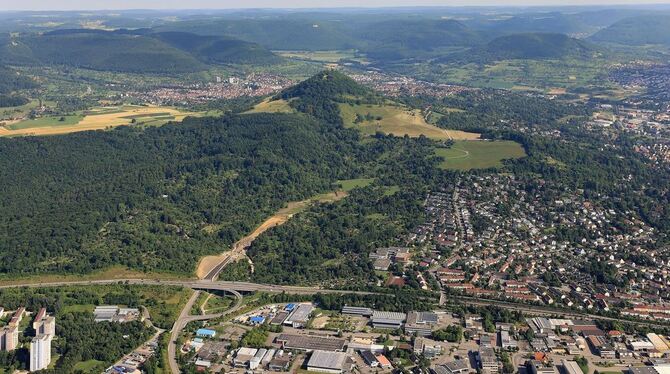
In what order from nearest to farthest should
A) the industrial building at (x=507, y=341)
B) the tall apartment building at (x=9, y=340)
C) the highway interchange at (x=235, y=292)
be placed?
the tall apartment building at (x=9, y=340) → the industrial building at (x=507, y=341) → the highway interchange at (x=235, y=292)

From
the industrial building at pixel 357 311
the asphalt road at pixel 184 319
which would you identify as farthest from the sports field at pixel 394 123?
the asphalt road at pixel 184 319

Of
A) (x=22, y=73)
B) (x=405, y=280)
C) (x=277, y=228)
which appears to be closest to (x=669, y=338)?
(x=405, y=280)

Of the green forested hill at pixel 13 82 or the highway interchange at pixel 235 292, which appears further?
the green forested hill at pixel 13 82

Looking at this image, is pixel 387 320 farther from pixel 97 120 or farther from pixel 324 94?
pixel 97 120

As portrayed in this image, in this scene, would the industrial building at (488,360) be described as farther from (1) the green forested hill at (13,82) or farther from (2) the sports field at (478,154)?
(1) the green forested hill at (13,82)

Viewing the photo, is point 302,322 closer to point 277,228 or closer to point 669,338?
point 277,228

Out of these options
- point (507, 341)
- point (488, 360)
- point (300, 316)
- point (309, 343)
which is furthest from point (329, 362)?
point (507, 341)

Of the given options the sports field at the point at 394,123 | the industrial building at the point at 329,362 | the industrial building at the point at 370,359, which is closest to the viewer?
the industrial building at the point at 329,362

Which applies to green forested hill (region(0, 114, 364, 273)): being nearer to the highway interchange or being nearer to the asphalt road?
the highway interchange
